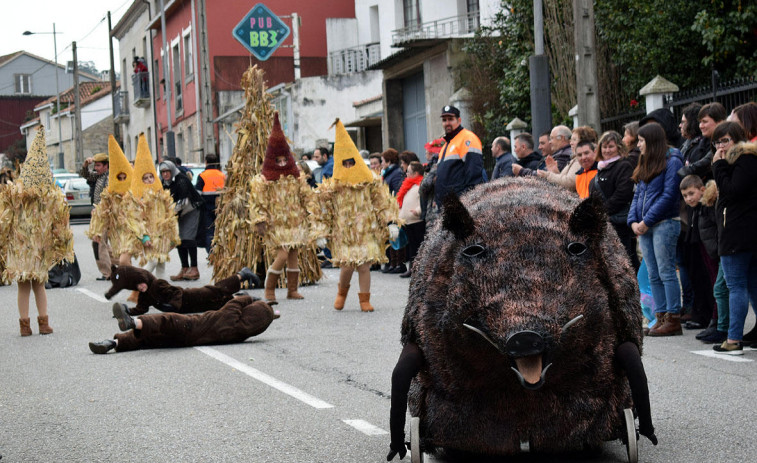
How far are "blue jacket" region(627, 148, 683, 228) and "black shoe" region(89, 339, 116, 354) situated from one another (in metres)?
4.80

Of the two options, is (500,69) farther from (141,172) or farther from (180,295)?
(180,295)

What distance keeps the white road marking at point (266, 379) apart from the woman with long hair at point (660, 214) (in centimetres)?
364

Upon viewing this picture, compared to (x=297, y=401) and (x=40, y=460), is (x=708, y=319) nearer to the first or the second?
(x=297, y=401)

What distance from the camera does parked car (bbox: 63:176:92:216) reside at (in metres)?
37.7

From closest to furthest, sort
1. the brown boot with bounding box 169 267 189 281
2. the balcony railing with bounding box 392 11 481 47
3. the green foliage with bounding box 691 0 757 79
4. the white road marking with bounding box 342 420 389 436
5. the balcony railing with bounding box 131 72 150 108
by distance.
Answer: the white road marking with bounding box 342 420 389 436
the brown boot with bounding box 169 267 189 281
the green foliage with bounding box 691 0 757 79
the balcony railing with bounding box 392 11 481 47
the balcony railing with bounding box 131 72 150 108

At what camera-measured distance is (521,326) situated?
4285 mm

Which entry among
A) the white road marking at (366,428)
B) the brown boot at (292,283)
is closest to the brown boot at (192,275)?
the brown boot at (292,283)

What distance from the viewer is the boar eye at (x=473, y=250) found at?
4.65 m

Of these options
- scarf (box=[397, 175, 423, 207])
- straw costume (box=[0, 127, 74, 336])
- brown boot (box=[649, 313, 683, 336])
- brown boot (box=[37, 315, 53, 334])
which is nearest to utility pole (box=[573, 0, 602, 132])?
scarf (box=[397, 175, 423, 207])

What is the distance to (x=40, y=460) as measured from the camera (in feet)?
19.0

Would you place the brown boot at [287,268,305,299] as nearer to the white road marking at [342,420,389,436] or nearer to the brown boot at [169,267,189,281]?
the brown boot at [169,267,189,281]

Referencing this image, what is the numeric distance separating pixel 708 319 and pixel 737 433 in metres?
4.53

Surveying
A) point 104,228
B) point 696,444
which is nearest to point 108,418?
point 696,444

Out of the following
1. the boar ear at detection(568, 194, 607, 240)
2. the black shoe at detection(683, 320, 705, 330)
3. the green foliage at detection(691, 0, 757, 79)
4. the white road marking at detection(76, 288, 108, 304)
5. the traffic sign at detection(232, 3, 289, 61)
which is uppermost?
the traffic sign at detection(232, 3, 289, 61)
